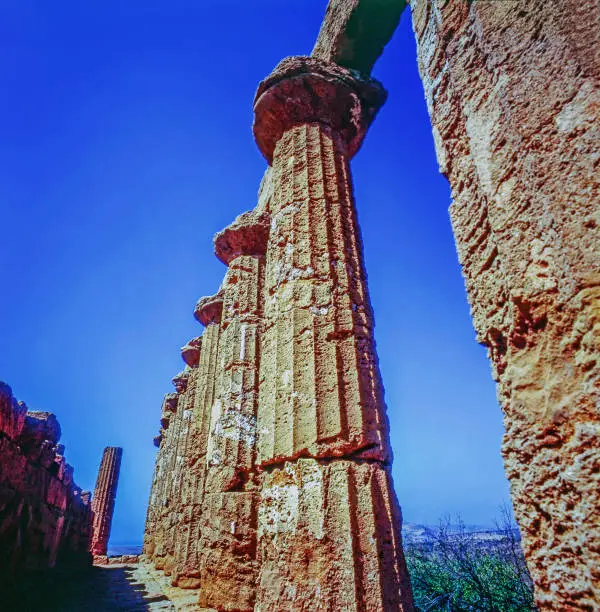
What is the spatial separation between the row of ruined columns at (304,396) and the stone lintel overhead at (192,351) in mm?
5336

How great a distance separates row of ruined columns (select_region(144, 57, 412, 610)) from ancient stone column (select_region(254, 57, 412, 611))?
10 millimetres

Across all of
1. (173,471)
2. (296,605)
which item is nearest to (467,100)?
(296,605)

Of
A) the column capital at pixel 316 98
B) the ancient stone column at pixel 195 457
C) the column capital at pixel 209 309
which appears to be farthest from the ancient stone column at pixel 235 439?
the column capital at pixel 209 309

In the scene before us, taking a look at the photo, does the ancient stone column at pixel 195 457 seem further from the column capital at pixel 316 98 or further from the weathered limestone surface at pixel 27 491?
the column capital at pixel 316 98

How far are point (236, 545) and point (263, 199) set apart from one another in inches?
213

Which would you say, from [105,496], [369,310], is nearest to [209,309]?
[369,310]

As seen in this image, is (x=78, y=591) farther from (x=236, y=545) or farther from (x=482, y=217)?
(x=482, y=217)

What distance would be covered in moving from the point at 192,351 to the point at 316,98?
8438 millimetres

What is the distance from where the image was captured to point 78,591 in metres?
7.32

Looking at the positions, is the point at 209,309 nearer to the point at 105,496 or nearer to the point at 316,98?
the point at 316,98

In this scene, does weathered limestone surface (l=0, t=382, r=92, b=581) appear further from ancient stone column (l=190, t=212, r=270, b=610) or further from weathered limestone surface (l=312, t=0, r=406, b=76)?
weathered limestone surface (l=312, t=0, r=406, b=76)

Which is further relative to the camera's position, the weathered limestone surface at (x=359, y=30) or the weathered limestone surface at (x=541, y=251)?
the weathered limestone surface at (x=359, y=30)

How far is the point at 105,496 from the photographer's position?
1936cm

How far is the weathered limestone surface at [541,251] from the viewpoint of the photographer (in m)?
1.04
